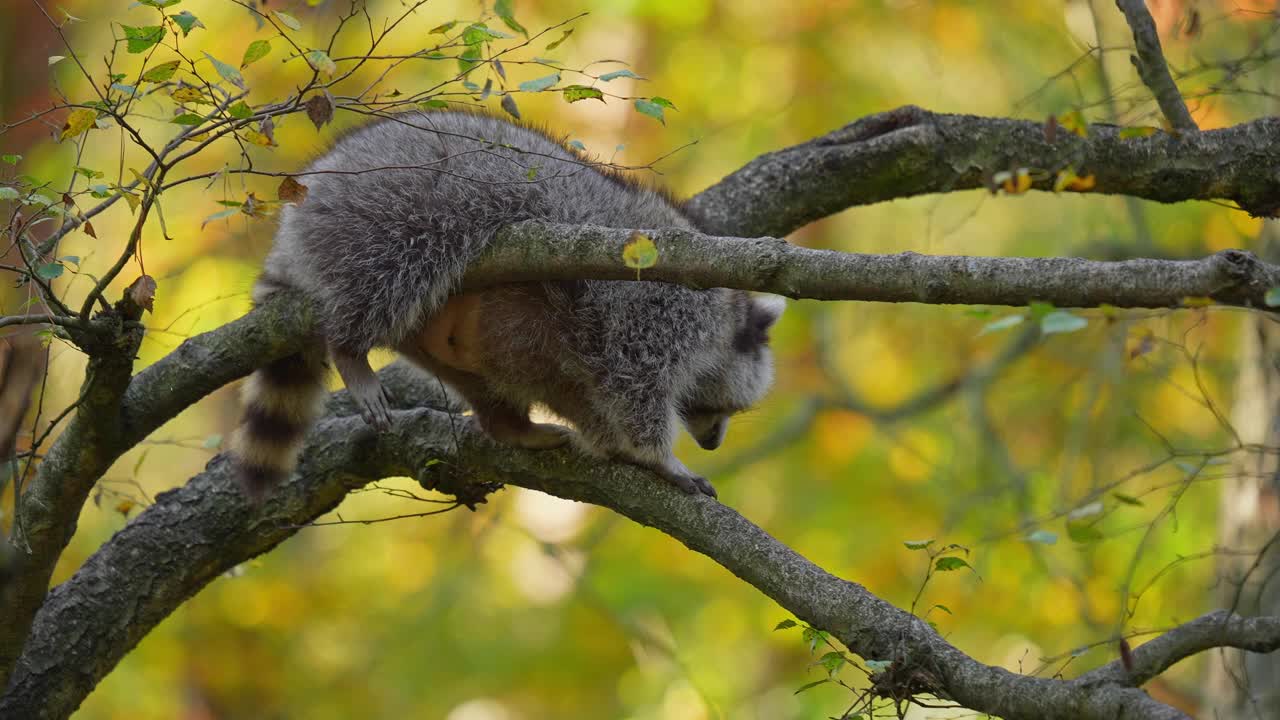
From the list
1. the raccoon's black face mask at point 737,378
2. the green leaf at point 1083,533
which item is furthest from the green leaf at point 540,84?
the raccoon's black face mask at point 737,378

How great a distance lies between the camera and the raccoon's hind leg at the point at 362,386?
132 inches

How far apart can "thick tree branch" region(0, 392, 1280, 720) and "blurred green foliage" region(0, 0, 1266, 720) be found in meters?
2.91

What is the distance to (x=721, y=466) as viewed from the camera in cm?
634

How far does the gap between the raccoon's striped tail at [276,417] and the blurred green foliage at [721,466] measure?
2941mm

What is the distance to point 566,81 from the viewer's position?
312 inches

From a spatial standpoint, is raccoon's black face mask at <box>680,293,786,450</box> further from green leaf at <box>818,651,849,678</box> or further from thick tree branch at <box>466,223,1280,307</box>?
green leaf at <box>818,651,849,678</box>

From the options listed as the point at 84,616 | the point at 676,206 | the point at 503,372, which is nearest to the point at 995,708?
the point at 503,372

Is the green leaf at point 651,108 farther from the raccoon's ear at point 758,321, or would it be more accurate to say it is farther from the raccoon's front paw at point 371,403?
the raccoon's ear at point 758,321

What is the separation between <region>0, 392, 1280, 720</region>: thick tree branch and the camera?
7.60 feet

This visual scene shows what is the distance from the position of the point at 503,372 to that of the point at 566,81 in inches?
191

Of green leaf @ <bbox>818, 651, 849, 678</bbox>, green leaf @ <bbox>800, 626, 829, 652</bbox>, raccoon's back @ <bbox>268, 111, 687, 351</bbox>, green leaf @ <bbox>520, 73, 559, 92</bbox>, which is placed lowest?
green leaf @ <bbox>818, 651, 849, 678</bbox>

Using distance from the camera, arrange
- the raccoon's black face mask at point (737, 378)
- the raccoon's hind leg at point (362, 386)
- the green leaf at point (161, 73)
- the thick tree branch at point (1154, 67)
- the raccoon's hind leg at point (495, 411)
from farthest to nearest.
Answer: the raccoon's black face mask at point (737, 378) → the raccoon's hind leg at point (495, 411) → the raccoon's hind leg at point (362, 386) → the thick tree branch at point (1154, 67) → the green leaf at point (161, 73)

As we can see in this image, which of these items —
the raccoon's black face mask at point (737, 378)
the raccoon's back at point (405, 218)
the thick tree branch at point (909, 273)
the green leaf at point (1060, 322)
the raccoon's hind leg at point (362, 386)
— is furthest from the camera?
the raccoon's black face mask at point (737, 378)

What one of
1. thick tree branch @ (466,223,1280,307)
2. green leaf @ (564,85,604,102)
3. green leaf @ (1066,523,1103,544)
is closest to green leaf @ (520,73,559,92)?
green leaf @ (564,85,604,102)
